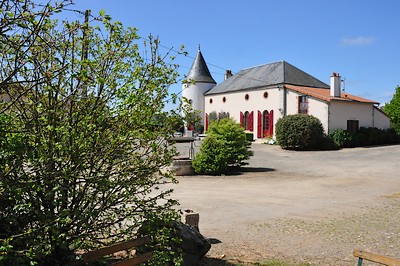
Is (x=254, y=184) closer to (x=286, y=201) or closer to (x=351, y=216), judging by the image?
(x=286, y=201)

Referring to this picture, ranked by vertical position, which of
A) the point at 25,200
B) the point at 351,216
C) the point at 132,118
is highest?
the point at 132,118

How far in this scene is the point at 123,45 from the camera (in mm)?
3658

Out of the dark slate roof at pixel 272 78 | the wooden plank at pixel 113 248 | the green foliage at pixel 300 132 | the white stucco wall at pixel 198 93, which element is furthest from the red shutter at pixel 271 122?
the wooden plank at pixel 113 248

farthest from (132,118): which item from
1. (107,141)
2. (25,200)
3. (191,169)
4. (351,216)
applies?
(191,169)

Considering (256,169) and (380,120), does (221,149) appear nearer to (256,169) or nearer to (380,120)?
(256,169)

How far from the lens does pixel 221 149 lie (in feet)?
49.0

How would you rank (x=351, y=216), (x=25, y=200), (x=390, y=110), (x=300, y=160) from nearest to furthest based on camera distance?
(x=25, y=200) → (x=351, y=216) → (x=300, y=160) → (x=390, y=110)

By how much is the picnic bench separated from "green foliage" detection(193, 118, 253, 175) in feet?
36.0

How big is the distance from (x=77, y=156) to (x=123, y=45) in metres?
1.16

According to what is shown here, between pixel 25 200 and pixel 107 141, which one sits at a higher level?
pixel 107 141

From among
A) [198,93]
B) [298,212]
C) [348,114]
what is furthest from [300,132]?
[198,93]

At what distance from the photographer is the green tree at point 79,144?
3.03m

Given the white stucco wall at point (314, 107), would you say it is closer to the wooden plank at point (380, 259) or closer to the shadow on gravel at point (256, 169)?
the shadow on gravel at point (256, 169)

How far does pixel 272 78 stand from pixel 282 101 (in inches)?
122
